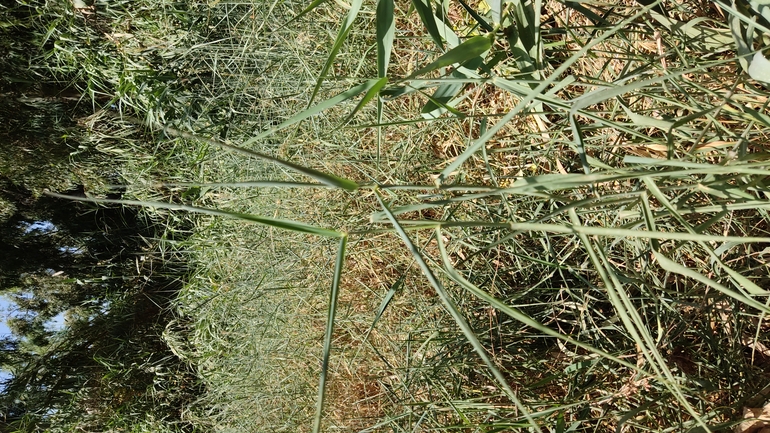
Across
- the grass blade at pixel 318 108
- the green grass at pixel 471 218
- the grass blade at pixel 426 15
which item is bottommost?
the green grass at pixel 471 218

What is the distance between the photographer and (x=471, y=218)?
1101 mm

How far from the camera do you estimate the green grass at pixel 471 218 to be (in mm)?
706

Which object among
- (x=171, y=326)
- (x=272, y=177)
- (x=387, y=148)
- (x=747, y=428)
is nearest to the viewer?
(x=747, y=428)

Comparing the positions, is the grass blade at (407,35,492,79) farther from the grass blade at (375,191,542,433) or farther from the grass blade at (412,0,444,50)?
the grass blade at (375,191,542,433)

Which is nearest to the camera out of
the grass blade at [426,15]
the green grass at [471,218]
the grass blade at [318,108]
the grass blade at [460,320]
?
the grass blade at [460,320]

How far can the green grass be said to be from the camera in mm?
706

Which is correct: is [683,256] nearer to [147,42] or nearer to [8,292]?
[147,42]

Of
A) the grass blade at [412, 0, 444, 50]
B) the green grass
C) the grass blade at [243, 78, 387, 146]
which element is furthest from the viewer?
the green grass

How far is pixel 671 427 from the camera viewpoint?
34.1 inches

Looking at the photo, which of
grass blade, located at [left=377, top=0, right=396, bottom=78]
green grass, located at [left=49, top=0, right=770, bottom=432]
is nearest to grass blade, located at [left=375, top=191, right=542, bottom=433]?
green grass, located at [left=49, top=0, right=770, bottom=432]

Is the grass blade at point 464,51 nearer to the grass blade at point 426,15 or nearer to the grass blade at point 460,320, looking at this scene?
the grass blade at point 426,15

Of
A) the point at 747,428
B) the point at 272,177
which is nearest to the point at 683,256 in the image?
the point at 747,428

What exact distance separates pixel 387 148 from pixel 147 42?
893 millimetres

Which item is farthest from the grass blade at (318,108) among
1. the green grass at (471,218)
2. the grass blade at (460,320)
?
the grass blade at (460,320)
